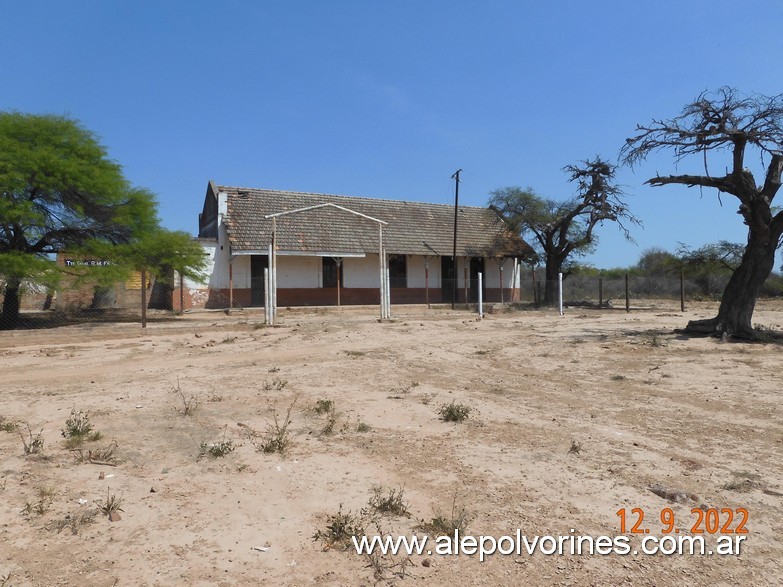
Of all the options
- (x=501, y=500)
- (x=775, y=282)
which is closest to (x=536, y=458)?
(x=501, y=500)

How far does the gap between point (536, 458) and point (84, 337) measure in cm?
1250

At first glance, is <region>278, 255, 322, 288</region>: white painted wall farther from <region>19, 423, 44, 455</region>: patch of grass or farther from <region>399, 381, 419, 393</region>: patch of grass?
<region>19, 423, 44, 455</region>: patch of grass

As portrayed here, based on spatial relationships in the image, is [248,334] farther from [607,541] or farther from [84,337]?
[607,541]

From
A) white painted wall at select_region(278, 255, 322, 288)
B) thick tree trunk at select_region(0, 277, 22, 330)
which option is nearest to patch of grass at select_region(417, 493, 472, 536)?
thick tree trunk at select_region(0, 277, 22, 330)

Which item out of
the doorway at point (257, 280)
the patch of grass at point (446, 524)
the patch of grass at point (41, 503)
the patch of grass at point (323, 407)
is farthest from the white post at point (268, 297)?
the patch of grass at point (446, 524)

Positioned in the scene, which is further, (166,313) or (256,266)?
(256,266)

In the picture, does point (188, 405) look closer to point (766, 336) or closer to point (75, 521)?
point (75, 521)

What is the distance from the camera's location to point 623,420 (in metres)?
5.78

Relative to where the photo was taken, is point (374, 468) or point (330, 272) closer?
point (374, 468)

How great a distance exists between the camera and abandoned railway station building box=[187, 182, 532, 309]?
24.8 meters

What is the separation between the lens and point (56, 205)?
1730 cm

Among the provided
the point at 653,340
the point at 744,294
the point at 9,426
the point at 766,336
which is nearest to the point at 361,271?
the point at 653,340

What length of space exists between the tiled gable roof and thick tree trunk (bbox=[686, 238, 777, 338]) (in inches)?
659

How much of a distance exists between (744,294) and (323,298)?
18.3 meters
